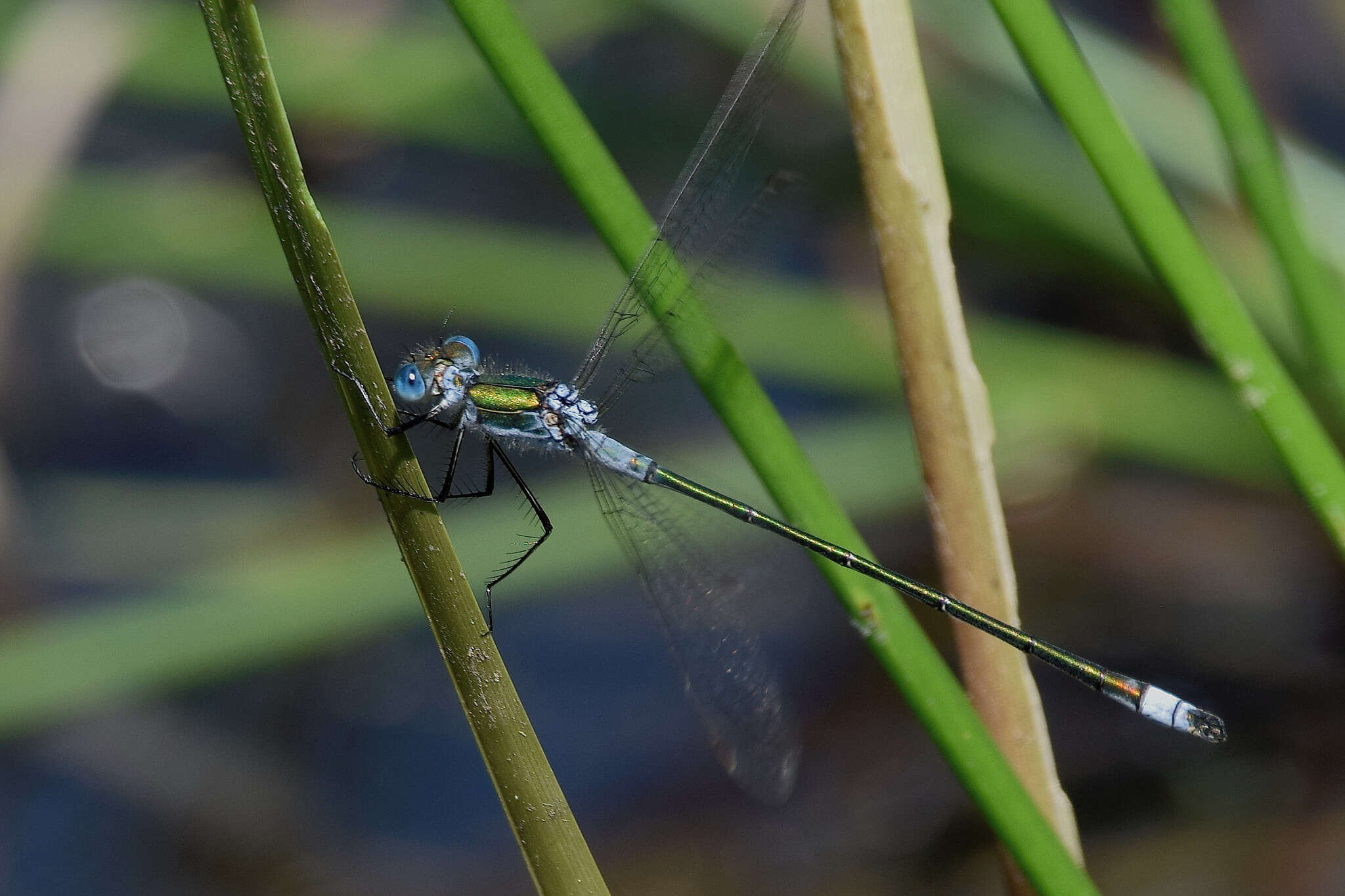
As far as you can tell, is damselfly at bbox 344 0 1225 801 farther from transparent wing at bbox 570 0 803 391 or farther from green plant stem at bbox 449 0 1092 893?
green plant stem at bbox 449 0 1092 893

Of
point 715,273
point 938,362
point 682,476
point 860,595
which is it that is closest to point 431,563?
point 860,595

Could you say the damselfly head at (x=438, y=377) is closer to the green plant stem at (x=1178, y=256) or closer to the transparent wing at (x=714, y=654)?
the transparent wing at (x=714, y=654)

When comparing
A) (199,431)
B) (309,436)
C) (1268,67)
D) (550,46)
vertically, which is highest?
(550,46)

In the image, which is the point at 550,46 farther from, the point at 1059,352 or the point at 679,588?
the point at 679,588

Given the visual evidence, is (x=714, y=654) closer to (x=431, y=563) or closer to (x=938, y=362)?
(x=938, y=362)

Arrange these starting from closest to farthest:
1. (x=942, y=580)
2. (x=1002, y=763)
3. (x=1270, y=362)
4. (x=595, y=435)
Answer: (x=1002, y=763)
(x=1270, y=362)
(x=942, y=580)
(x=595, y=435)

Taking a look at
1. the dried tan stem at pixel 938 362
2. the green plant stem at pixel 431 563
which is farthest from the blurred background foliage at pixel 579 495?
the green plant stem at pixel 431 563

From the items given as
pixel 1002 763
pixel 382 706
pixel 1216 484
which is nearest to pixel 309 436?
pixel 382 706
